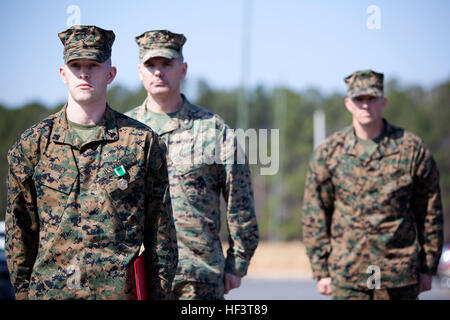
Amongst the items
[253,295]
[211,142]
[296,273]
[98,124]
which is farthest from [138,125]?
[296,273]

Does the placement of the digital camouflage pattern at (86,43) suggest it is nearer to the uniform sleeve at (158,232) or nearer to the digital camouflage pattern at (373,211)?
the uniform sleeve at (158,232)

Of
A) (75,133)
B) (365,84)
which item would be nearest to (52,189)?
→ (75,133)

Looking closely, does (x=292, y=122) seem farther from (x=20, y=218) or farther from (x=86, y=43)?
(x=20, y=218)

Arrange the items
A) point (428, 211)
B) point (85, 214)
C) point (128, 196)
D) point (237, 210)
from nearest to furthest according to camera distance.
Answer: point (85, 214) → point (128, 196) → point (237, 210) → point (428, 211)

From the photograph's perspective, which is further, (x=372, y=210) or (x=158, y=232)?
(x=372, y=210)

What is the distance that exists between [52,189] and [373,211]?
3534 mm

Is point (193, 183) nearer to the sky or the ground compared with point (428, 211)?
nearer to the sky

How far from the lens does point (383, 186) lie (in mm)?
6941

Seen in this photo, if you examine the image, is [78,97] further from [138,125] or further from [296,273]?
[296,273]

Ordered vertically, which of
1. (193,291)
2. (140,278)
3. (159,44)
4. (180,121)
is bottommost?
(193,291)

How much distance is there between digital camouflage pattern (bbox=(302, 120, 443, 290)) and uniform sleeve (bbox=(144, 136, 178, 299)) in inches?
114

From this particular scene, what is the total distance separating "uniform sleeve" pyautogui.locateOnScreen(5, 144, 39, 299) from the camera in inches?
169

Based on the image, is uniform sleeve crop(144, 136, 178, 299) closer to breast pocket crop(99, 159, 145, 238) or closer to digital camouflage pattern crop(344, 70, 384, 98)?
breast pocket crop(99, 159, 145, 238)

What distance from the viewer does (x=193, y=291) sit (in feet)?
19.1
